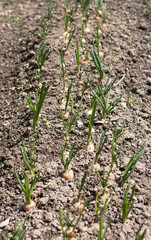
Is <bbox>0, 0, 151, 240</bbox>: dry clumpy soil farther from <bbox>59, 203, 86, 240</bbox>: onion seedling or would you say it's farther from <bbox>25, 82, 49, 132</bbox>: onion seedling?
<bbox>25, 82, 49, 132</bbox>: onion seedling

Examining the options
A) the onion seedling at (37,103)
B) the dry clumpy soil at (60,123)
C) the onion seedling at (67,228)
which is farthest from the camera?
the onion seedling at (37,103)

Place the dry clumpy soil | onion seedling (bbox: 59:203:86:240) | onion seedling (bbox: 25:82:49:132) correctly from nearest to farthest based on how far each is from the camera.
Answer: onion seedling (bbox: 59:203:86:240), the dry clumpy soil, onion seedling (bbox: 25:82:49:132)

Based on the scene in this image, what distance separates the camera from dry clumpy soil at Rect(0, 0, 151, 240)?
1704mm

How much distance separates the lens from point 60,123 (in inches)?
86.4

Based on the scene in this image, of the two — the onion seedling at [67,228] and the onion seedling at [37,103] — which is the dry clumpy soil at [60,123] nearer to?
the onion seedling at [67,228]

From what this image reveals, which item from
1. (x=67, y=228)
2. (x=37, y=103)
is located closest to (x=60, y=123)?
(x=37, y=103)

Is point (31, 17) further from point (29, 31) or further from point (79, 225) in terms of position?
point (79, 225)

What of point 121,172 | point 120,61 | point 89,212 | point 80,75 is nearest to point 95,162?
point 121,172

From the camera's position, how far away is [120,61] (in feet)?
9.11

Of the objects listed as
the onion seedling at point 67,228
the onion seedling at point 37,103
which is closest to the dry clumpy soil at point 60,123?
the onion seedling at point 67,228

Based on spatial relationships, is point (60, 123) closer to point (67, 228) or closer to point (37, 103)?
point (37, 103)

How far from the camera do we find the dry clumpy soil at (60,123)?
1.70 meters

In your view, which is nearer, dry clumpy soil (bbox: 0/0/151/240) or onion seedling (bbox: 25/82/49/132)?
dry clumpy soil (bbox: 0/0/151/240)

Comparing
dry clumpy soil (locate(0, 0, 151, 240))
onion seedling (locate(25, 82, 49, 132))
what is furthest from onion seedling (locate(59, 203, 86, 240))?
onion seedling (locate(25, 82, 49, 132))
